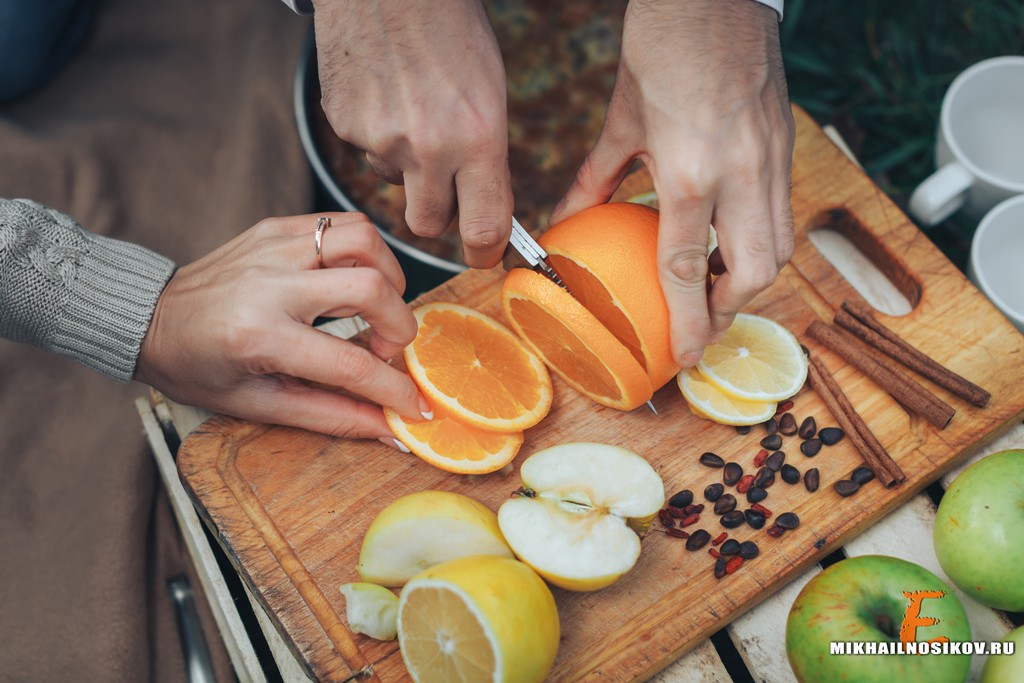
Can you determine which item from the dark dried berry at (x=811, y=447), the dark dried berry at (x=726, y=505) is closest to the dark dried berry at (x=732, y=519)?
the dark dried berry at (x=726, y=505)

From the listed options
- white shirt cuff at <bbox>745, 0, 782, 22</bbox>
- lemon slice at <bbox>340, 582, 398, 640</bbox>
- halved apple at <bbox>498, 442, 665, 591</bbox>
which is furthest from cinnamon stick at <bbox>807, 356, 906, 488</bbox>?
lemon slice at <bbox>340, 582, 398, 640</bbox>

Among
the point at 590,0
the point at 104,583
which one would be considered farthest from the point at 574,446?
the point at 590,0

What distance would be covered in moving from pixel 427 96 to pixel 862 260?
1368 mm

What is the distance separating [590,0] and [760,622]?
1.92m

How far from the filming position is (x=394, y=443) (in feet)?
6.15

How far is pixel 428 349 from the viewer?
1.88 metres

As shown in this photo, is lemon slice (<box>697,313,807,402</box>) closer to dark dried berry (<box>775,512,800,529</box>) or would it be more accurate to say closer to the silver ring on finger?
dark dried berry (<box>775,512,800,529</box>)

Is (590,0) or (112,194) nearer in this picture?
(112,194)

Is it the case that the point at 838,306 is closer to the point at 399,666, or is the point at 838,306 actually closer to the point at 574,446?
the point at 574,446

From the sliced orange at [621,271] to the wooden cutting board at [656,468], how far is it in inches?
10.7

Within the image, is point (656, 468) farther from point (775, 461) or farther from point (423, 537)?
point (423, 537)

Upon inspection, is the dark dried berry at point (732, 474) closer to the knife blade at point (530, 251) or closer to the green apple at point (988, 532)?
the green apple at point (988, 532)

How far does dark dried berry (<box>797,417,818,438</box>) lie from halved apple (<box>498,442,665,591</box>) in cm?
40

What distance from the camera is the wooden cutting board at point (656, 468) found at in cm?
172
